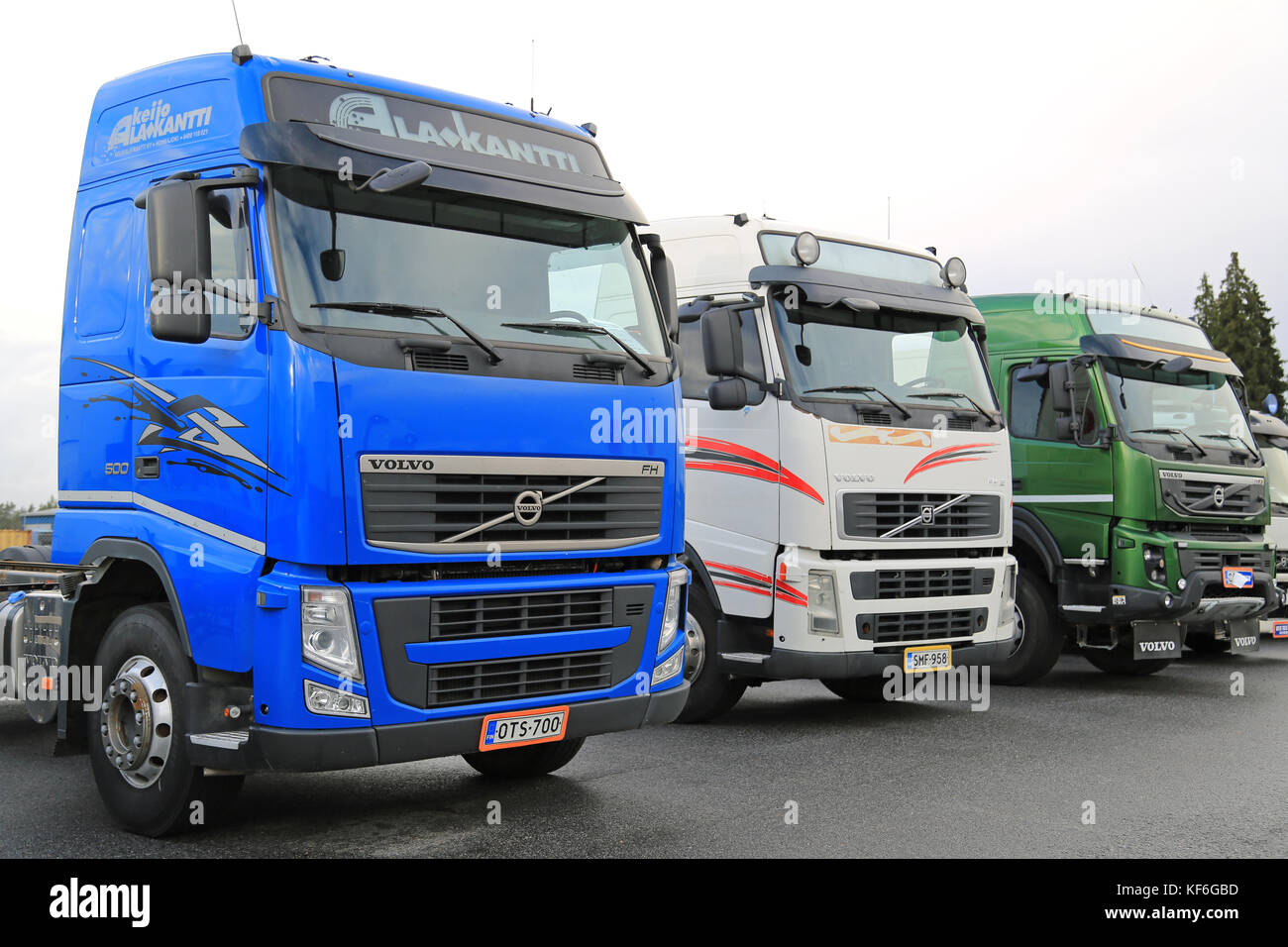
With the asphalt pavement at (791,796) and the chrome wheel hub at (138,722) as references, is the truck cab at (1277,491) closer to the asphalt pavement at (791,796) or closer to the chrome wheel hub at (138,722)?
the asphalt pavement at (791,796)

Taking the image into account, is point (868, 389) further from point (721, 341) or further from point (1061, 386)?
point (1061, 386)

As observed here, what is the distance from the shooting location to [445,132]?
587 cm

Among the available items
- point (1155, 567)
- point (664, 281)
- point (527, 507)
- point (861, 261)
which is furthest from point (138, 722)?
point (1155, 567)

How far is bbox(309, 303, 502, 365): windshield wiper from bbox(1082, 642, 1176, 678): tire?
847cm

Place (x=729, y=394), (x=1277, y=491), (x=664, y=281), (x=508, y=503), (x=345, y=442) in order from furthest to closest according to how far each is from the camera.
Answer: (x=1277, y=491)
(x=729, y=394)
(x=664, y=281)
(x=508, y=503)
(x=345, y=442)

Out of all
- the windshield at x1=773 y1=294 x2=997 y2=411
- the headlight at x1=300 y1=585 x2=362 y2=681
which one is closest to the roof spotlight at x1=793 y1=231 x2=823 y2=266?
the windshield at x1=773 y1=294 x2=997 y2=411

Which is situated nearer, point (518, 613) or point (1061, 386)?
point (518, 613)

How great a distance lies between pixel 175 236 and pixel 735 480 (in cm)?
449

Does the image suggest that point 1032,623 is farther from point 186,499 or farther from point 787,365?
point 186,499

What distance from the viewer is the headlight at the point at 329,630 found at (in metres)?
5.07

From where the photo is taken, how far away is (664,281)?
21.4 ft

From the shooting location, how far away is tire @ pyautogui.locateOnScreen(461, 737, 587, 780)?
714 cm

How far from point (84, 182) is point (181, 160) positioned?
106 cm
